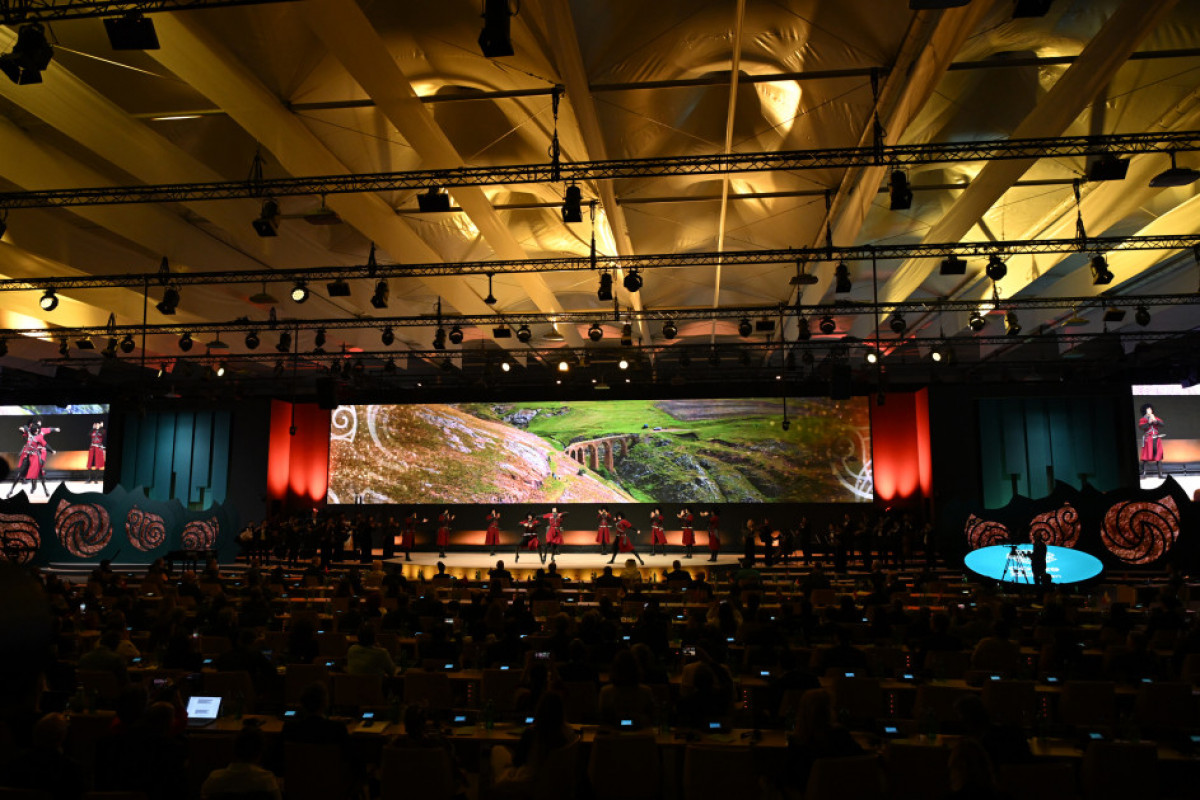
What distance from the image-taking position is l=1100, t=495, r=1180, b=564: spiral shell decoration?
18.8 m

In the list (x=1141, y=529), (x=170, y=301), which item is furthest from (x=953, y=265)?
(x=170, y=301)

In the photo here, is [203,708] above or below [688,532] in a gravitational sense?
below

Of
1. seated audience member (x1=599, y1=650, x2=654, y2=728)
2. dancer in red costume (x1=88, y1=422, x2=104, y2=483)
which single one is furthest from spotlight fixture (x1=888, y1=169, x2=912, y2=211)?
dancer in red costume (x1=88, y1=422, x2=104, y2=483)

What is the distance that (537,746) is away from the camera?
A: 4.52 m

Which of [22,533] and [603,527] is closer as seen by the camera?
[22,533]

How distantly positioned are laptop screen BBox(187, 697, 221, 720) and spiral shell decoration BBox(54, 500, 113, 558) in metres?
18.0

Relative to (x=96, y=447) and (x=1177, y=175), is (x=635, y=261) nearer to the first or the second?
(x=1177, y=175)

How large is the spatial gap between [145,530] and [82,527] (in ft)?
4.67

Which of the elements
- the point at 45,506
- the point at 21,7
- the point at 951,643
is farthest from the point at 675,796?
the point at 45,506

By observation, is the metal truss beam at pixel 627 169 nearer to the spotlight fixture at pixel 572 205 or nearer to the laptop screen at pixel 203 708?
the spotlight fixture at pixel 572 205

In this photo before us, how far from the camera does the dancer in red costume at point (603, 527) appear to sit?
23141 millimetres

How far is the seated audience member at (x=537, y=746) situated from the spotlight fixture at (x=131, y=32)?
6552 millimetres

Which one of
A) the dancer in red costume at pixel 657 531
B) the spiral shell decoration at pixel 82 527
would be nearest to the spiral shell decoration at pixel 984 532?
the dancer in red costume at pixel 657 531

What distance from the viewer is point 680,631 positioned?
1002 cm
